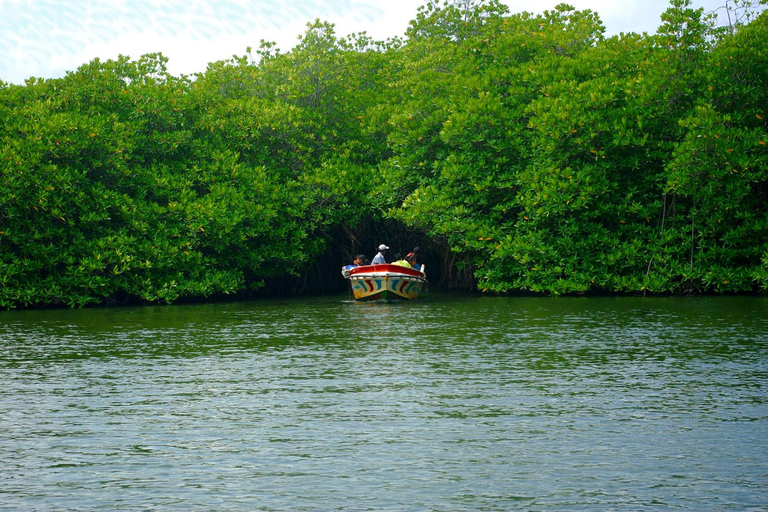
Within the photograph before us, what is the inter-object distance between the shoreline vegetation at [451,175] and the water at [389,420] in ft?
32.4

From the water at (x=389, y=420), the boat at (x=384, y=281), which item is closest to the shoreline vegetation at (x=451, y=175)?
the boat at (x=384, y=281)

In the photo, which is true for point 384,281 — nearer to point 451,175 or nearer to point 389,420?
point 451,175

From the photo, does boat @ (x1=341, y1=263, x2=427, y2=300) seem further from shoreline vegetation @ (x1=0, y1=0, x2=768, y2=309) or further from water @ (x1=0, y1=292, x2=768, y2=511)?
water @ (x1=0, y1=292, x2=768, y2=511)

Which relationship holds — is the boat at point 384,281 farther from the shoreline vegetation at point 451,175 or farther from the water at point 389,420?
the water at point 389,420

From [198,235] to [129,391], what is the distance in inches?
745

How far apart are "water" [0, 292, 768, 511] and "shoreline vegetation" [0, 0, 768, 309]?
32.4 feet

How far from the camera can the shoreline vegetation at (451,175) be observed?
28.2 metres

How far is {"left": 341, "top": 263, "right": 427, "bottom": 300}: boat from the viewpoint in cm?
2911

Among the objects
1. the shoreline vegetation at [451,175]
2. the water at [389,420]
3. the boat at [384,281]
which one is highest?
the shoreline vegetation at [451,175]

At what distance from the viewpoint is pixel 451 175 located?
31469mm

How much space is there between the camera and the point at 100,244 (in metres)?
27.8

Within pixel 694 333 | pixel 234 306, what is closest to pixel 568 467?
pixel 694 333

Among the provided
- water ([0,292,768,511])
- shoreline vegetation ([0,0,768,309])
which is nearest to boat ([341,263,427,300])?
shoreline vegetation ([0,0,768,309])

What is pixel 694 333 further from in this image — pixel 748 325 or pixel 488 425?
pixel 488 425
